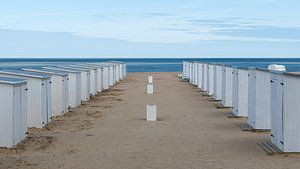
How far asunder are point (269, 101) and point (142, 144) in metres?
4.52

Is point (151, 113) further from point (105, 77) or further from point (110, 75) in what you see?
point (110, 75)

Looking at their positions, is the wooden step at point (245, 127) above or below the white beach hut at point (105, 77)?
below

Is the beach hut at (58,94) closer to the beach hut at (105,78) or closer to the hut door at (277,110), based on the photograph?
Answer: the hut door at (277,110)

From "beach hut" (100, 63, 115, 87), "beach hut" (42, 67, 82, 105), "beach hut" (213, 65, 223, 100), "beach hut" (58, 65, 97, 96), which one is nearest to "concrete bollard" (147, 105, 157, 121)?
"beach hut" (42, 67, 82, 105)

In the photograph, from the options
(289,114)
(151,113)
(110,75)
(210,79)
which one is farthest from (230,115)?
(110,75)

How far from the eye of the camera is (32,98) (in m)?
20.4

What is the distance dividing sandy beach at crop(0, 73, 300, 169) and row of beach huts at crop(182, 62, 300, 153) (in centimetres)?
51

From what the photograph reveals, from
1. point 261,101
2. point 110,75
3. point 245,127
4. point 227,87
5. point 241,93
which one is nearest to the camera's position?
point 261,101

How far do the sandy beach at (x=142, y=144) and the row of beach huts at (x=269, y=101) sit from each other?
0.51 m

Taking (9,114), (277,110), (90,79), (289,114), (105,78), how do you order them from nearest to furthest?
(289,114) → (277,110) → (9,114) → (90,79) → (105,78)

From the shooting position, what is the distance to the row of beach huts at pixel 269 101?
14875 mm

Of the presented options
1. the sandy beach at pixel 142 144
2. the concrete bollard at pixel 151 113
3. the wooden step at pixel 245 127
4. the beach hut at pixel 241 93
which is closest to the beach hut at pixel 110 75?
the sandy beach at pixel 142 144

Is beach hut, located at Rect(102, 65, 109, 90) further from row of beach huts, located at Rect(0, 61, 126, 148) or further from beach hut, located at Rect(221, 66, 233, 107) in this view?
beach hut, located at Rect(221, 66, 233, 107)

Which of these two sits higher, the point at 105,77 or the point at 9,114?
the point at 105,77
